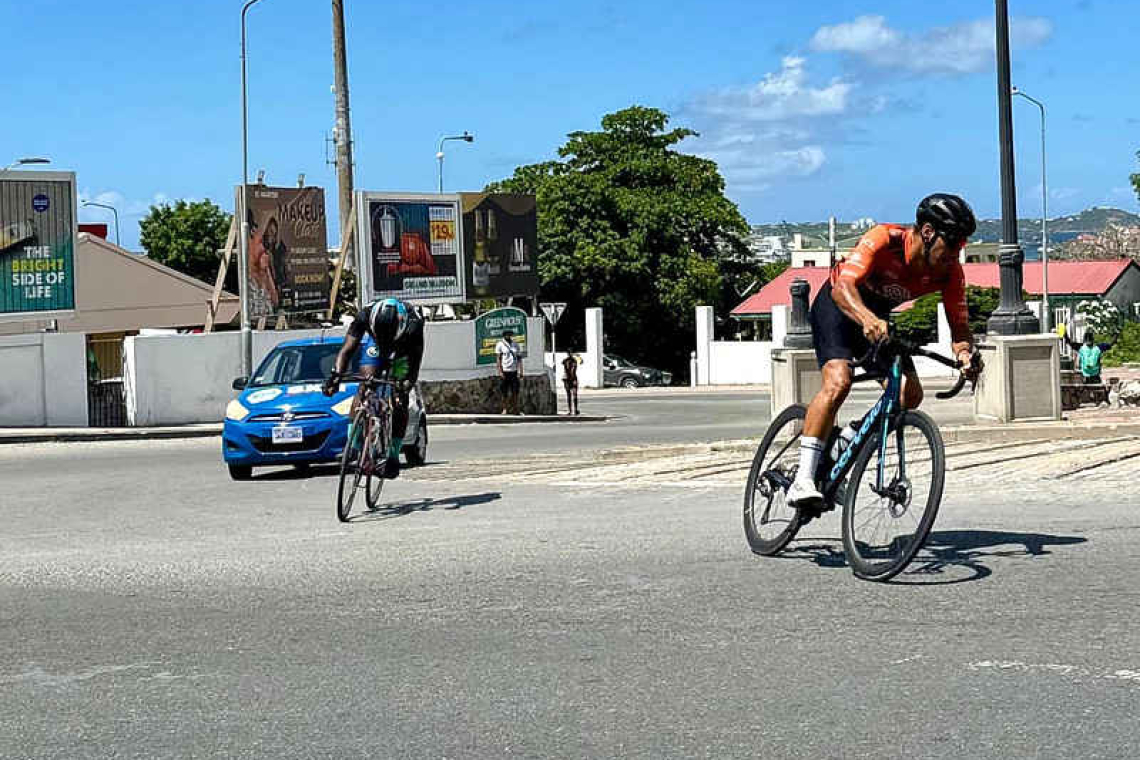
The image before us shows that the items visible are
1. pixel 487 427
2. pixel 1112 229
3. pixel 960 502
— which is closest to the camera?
pixel 960 502

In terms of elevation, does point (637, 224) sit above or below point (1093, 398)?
above

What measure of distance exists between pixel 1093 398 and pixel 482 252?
64.2ft

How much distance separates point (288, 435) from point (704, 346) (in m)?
46.9

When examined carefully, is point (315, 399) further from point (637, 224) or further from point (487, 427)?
point (637, 224)

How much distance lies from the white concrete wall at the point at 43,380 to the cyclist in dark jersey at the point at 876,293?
2392cm

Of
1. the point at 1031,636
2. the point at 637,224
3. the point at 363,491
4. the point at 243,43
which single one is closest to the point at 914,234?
the point at 1031,636

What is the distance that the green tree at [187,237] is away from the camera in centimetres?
8588

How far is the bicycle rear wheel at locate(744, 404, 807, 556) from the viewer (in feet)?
26.2

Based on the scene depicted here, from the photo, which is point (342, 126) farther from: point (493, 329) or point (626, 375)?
point (626, 375)

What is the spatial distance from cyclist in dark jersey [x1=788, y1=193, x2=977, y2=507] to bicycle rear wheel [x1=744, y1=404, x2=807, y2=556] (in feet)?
0.98

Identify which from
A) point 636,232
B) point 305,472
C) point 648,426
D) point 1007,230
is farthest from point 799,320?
point 636,232

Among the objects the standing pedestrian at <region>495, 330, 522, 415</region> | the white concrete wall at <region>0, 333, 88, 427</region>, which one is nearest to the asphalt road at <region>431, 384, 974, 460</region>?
the standing pedestrian at <region>495, 330, 522, 415</region>

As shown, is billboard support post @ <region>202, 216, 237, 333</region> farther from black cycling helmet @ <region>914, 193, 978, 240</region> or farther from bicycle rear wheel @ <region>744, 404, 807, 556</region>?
black cycling helmet @ <region>914, 193, 978, 240</region>

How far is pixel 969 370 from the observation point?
284 inches
